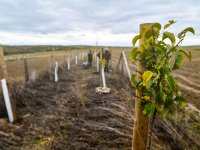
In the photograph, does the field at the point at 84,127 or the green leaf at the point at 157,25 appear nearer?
the green leaf at the point at 157,25

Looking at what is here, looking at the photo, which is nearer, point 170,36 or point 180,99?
point 170,36

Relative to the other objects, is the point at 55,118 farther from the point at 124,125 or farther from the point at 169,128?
the point at 169,128

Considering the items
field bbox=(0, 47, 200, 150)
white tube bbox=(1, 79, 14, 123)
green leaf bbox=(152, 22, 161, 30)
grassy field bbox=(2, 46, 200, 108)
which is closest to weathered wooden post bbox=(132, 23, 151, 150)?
green leaf bbox=(152, 22, 161, 30)

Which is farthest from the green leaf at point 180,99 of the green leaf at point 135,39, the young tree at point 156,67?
the green leaf at point 135,39

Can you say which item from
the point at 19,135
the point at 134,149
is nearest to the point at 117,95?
the point at 19,135

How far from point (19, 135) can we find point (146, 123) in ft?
9.14

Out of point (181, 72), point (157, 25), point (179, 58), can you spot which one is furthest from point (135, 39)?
point (181, 72)

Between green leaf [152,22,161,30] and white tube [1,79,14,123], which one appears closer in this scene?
green leaf [152,22,161,30]

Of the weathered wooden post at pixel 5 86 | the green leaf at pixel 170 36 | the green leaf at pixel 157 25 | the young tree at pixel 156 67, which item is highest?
the green leaf at pixel 157 25

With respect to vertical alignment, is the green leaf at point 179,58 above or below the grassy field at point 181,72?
above

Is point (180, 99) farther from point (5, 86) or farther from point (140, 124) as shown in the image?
point (5, 86)

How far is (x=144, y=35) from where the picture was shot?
168 centimetres

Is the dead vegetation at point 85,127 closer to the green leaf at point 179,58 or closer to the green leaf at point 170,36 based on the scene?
the green leaf at point 179,58

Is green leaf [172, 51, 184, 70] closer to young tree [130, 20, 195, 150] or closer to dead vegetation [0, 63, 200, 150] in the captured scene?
young tree [130, 20, 195, 150]
